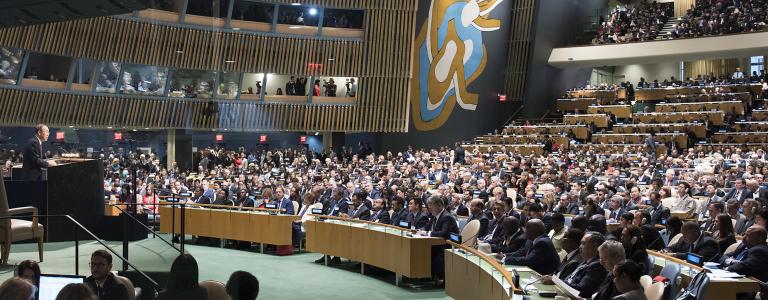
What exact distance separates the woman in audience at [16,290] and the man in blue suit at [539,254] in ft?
16.5

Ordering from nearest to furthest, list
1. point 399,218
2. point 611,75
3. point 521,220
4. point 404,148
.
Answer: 1. point 521,220
2. point 399,218
3. point 404,148
4. point 611,75

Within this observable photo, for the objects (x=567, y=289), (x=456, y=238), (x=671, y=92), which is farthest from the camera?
(x=671, y=92)

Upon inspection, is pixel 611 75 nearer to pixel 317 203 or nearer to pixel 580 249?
pixel 317 203

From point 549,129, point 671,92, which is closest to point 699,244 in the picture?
point 549,129

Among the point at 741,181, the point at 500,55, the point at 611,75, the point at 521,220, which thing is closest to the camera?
the point at 521,220

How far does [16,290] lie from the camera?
3.55m

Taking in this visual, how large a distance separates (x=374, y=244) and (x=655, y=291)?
614 centimetres

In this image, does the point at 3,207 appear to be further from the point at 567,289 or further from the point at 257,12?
the point at 257,12

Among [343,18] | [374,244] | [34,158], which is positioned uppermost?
[343,18]

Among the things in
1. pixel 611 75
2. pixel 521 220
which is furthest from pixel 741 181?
pixel 611 75

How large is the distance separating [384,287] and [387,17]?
18391 mm

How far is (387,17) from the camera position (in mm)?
27750

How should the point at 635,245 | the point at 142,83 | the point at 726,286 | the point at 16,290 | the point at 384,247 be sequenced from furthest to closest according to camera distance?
the point at 384,247 → the point at 635,245 → the point at 726,286 → the point at 142,83 → the point at 16,290

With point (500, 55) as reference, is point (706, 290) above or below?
below
